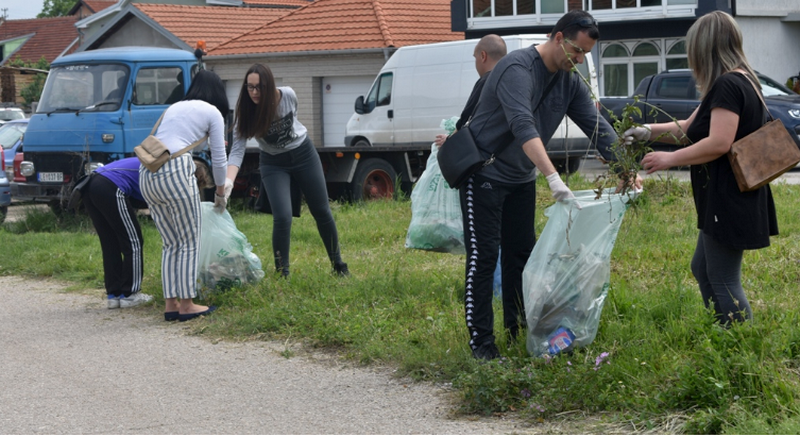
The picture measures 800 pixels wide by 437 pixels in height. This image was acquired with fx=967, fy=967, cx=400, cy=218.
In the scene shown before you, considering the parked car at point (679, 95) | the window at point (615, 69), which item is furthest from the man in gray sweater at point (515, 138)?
the window at point (615, 69)

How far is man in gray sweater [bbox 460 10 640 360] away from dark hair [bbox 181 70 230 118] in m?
2.77

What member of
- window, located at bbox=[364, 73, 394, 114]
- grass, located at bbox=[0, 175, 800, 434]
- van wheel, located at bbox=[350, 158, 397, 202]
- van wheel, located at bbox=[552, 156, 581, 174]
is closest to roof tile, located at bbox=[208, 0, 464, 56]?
window, located at bbox=[364, 73, 394, 114]

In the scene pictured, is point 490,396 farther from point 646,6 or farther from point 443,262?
point 646,6

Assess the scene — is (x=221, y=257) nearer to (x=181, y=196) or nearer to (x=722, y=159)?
(x=181, y=196)

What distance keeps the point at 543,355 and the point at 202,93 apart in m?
3.63

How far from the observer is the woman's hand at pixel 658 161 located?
14.8 feet

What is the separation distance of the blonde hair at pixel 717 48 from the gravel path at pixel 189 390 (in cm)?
190

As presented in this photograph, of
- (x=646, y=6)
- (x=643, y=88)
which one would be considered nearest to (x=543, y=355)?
(x=643, y=88)

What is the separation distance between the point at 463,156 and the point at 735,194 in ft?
4.45

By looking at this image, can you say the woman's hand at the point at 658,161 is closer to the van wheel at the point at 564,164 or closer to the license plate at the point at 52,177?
the van wheel at the point at 564,164

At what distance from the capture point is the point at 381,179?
561 inches

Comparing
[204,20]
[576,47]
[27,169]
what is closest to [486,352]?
[576,47]

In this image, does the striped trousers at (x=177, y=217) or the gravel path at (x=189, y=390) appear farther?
the striped trousers at (x=177, y=217)

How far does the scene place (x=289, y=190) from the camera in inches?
308
